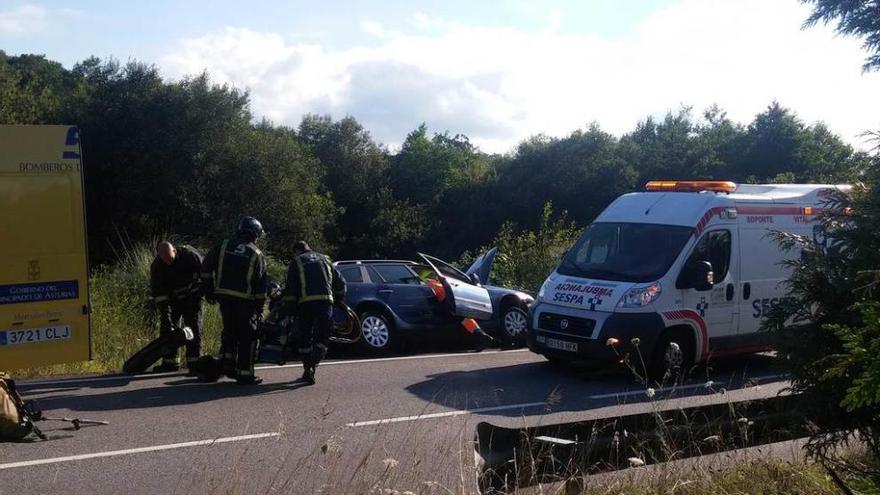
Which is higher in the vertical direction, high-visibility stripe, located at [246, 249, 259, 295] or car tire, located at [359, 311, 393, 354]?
high-visibility stripe, located at [246, 249, 259, 295]

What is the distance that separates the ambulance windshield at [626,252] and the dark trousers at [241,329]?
4.00 meters

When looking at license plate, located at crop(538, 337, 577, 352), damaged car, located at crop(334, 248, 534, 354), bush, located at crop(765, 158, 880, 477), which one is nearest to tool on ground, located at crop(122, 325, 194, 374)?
damaged car, located at crop(334, 248, 534, 354)

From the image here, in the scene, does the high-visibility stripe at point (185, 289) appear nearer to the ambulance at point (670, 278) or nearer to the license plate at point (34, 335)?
the license plate at point (34, 335)

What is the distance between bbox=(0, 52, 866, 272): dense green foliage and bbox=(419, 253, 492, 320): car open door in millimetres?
5292

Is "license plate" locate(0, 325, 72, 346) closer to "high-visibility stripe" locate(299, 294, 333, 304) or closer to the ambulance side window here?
"high-visibility stripe" locate(299, 294, 333, 304)

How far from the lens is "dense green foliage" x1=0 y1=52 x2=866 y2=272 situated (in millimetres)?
30719

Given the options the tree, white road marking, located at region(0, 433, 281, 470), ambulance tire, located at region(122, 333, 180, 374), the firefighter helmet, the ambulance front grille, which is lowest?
Answer: white road marking, located at region(0, 433, 281, 470)

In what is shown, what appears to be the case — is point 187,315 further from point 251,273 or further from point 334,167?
point 334,167

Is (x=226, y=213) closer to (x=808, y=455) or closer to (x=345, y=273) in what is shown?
(x=345, y=273)

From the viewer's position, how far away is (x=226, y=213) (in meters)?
31.7

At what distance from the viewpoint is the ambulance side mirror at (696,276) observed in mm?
11273

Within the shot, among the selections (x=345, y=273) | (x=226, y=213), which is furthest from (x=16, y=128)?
(x=226, y=213)

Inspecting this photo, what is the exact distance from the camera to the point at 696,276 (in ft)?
37.1

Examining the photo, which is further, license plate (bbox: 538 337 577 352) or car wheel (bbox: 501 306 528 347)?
car wheel (bbox: 501 306 528 347)
